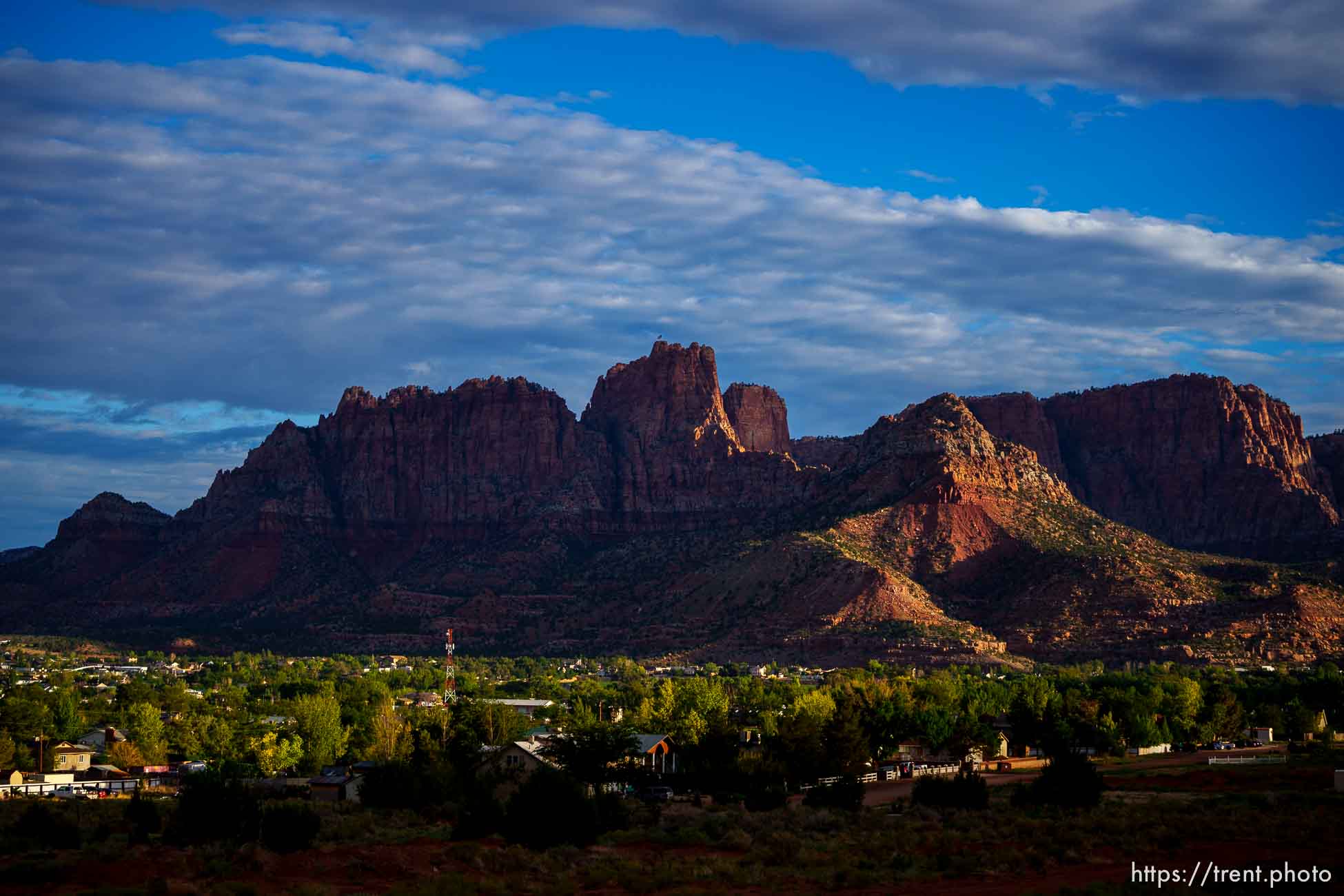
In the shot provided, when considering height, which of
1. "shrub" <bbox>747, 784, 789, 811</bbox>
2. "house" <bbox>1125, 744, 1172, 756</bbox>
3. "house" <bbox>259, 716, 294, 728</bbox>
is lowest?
"house" <bbox>1125, 744, 1172, 756</bbox>

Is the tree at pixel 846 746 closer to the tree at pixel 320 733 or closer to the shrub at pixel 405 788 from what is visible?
the shrub at pixel 405 788

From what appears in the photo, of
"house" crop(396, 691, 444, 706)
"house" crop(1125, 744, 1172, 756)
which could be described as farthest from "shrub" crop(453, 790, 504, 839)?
"house" crop(1125, 744, 1172, 756)

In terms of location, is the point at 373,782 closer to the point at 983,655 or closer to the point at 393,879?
the point at 393,879

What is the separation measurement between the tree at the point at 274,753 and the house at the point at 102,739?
12301 millimetres

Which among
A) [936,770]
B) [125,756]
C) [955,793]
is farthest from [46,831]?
[936,770]

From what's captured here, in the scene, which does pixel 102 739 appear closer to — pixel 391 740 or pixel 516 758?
pixel 391 740

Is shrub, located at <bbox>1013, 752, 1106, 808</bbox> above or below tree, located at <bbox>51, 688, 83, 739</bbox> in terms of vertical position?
below

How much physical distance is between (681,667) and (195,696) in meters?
55.3

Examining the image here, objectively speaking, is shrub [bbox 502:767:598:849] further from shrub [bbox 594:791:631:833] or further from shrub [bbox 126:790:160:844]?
shrub [bbox 126:790:160:844]

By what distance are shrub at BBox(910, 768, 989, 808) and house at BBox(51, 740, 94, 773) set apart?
48496 millimetres

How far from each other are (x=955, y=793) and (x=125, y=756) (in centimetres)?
5003

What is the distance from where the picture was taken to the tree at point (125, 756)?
309 feet

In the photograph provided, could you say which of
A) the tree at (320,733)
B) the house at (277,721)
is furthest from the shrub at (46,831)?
the house at (277,721)

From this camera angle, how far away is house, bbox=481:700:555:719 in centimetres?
11656
